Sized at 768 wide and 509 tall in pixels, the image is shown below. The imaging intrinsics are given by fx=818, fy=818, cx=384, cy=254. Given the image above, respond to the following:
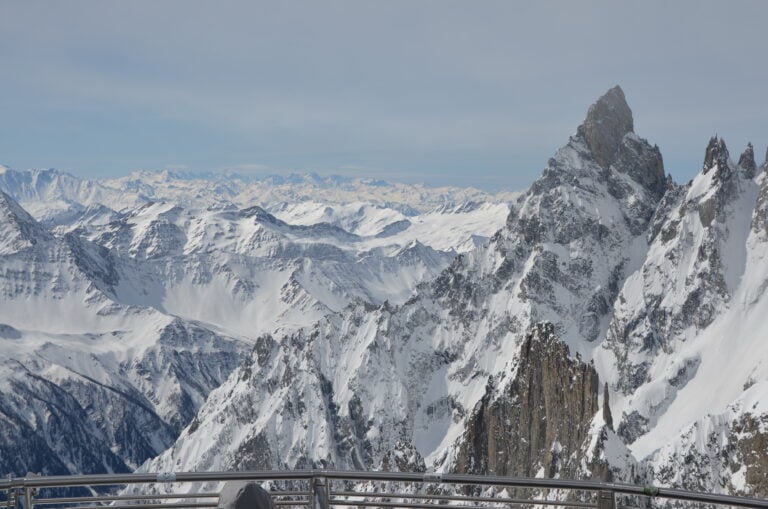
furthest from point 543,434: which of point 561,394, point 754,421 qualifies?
point 754,421

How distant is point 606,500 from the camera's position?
1245cm

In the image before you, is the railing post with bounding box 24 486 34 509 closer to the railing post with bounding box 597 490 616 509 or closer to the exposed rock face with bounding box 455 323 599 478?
the railing post with bounding box 597 490 616 509

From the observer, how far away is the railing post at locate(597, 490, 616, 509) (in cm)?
1238

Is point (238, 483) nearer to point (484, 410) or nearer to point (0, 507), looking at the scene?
point (0, 507)

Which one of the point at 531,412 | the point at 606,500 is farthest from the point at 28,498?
the point at 531,412

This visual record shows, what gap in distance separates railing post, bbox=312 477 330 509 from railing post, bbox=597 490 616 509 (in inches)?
165

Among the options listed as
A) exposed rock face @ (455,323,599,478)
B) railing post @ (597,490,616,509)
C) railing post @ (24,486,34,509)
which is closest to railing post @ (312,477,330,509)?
railing post @ (597,490,616,509)

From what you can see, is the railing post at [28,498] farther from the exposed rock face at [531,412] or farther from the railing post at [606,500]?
the exposed rock face at [531,412]

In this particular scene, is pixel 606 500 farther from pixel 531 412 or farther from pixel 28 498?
pixel 531 412

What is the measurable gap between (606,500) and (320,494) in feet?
14.6

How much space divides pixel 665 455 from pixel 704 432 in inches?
473

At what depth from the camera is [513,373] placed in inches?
6176

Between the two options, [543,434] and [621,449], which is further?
[543,434]

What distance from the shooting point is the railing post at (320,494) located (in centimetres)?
1294
